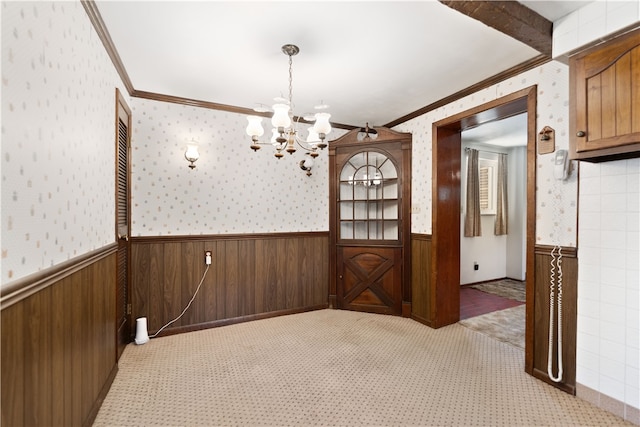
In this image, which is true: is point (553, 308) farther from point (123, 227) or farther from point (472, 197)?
point (123, 227)

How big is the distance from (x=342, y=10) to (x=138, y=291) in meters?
3.07

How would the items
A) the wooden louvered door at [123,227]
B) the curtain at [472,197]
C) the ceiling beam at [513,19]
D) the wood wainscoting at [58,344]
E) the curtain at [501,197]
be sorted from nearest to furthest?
1. the wood wainscoting at [58,344]
2. the ceiling beam at [513,19]
3. the wooden louvered door at [123,227]
4. the curtain at [472,197]
5. the curtain at [501,197]

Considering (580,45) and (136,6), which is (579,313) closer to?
(580,45)

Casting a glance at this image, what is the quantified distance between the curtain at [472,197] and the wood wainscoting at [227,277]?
8.83 ft

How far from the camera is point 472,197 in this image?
16.7 feet

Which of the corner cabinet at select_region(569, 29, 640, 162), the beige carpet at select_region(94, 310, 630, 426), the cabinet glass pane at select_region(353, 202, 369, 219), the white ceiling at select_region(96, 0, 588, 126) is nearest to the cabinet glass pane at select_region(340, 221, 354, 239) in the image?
the cabinet glass pane at select_region(353, 202, 369, 219)

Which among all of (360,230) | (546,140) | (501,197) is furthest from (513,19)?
(501,197)

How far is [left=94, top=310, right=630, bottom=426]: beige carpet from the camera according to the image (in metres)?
1.86

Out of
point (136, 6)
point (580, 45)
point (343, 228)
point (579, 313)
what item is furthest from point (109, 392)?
point (580, 45)

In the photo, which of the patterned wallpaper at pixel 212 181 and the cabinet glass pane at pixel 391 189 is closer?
the patterned wallpaper at pixel 212 181

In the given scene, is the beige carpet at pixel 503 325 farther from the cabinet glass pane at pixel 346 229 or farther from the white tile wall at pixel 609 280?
the cabinet glass pane at pixel 346 229

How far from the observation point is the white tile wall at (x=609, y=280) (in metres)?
1.83

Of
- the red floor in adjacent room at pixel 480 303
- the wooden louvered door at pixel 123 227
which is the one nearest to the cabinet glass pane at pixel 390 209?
A: the red floor in adjacent room at pixel 480 303

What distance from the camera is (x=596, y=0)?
172cm
